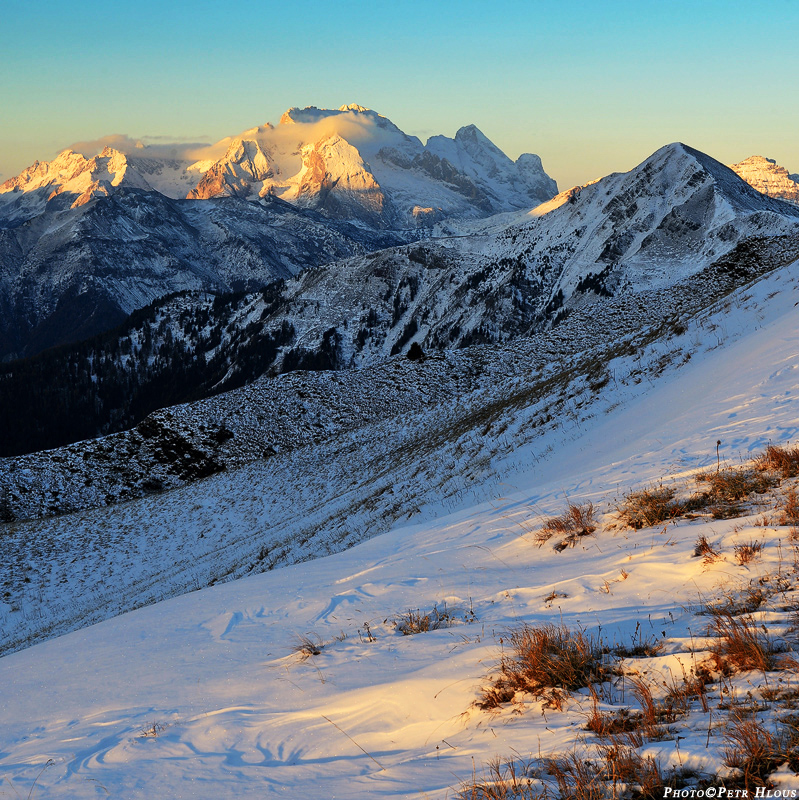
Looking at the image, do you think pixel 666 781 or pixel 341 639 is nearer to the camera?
pixel 666 781

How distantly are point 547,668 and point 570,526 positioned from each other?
3536 mm

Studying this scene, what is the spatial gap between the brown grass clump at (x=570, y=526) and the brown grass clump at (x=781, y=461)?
209 centimetres

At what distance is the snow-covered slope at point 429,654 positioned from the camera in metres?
3.84

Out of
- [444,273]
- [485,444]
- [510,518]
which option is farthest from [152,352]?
[510,518]

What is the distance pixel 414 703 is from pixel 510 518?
5085 millimetres

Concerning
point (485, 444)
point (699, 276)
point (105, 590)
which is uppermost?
point (699, 276)

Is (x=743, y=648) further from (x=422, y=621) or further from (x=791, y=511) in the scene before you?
(x=422, y=621)

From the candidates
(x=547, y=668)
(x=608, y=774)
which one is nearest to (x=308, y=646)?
(x=547, y=668)

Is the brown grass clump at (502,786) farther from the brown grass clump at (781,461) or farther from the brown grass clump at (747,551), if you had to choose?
the brown grass clump at (781,461)

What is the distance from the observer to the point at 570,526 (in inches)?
300

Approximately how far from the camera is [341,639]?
6059mm

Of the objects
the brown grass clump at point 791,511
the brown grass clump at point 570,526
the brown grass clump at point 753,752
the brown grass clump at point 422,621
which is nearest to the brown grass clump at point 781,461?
the brown grass clump at point 791,511

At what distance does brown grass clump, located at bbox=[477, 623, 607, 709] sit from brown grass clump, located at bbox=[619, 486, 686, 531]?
2.76 meters

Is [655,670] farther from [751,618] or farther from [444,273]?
[444,273]
